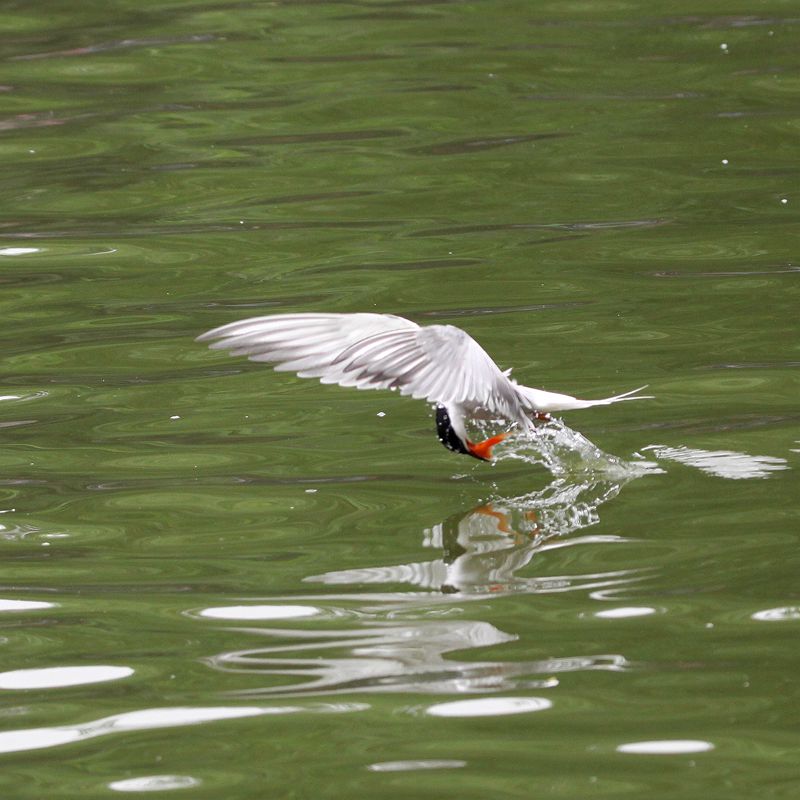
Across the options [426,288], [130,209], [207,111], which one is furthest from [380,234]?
[207,111]

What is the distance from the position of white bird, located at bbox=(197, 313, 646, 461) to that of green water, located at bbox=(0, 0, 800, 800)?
40 cm

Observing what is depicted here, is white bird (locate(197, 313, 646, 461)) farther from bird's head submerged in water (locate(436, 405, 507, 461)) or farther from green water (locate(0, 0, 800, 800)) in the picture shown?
green water (locate(0, 0, 800, 800))

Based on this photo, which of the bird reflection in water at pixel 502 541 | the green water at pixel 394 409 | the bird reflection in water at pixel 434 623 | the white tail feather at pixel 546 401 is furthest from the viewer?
the white tail feather at pixel 546 401

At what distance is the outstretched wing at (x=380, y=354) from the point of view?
5.23 m

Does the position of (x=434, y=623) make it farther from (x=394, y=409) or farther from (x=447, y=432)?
(x=394, y=409)

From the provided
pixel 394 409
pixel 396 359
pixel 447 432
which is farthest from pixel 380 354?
pixel 394 409

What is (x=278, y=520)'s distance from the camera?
5.87m

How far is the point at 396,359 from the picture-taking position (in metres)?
5.31

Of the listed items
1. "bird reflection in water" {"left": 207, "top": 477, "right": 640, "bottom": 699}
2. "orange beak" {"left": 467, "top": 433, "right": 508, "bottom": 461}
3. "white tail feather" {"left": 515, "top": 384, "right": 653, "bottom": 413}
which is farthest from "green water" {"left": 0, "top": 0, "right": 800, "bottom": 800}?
"white tail feather" {"left": 515, "top": 384, "right": 653, "bottom": 413}

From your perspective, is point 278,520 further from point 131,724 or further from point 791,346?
point 791,346

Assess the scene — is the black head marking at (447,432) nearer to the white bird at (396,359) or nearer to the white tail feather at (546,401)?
Answer: the white bird at (396,359)

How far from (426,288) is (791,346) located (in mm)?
1857

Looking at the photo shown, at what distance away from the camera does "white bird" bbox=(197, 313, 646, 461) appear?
17.2 ft

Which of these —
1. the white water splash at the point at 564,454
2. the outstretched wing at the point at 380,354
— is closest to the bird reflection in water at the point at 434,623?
the white water splash at the point at 564,454
